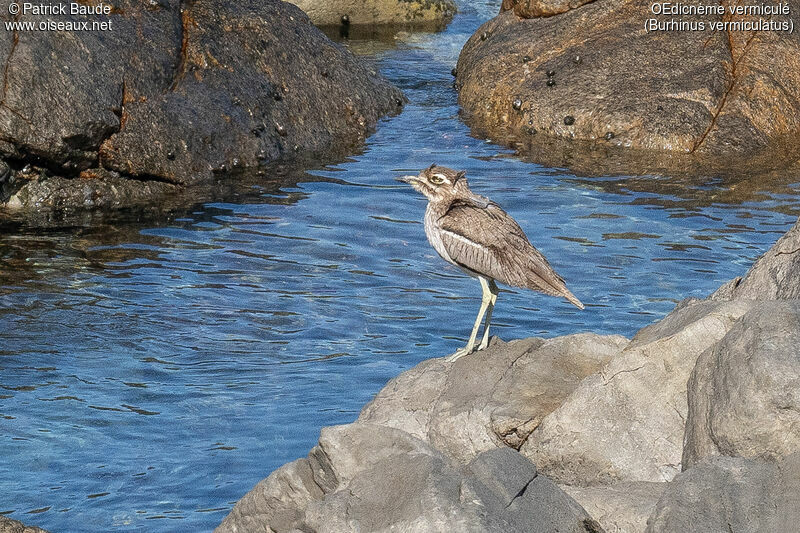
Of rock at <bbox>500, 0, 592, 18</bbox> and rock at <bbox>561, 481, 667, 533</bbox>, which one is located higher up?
rock at <bbox>500, 0, 592, 18</bbox>

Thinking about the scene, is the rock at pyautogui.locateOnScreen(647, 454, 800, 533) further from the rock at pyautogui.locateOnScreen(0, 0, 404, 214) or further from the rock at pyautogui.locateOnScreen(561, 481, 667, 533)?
the rock at pyautogui.locateOnScreen(0, 0, 404, 214)

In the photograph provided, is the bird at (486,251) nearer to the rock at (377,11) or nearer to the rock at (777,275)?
the rock at (777,275)

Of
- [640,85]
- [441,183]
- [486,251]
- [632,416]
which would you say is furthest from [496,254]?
[640,85]

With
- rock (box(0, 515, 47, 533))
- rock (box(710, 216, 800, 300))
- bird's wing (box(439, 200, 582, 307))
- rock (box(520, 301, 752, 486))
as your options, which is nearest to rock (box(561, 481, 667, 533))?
rock (box(520, 301, 752, 486))

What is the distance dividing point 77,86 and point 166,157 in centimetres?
145

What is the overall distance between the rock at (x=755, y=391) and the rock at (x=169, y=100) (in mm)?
9556

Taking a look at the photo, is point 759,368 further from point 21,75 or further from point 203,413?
point 21,75

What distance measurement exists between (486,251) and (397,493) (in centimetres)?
306

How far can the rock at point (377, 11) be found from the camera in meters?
24.6

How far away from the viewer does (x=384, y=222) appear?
45.6 feet

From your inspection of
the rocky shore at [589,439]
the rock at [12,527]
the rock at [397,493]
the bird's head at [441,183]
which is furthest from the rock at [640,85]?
the rock at [12,527]

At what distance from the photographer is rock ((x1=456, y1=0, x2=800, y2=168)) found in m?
16.6

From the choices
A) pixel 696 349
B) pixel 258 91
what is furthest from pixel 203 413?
pixel 258 91

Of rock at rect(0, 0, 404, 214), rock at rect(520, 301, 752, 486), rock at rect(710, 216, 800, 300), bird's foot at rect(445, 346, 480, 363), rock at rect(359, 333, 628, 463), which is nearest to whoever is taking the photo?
rock at rect(520, 301, 752, 486)
